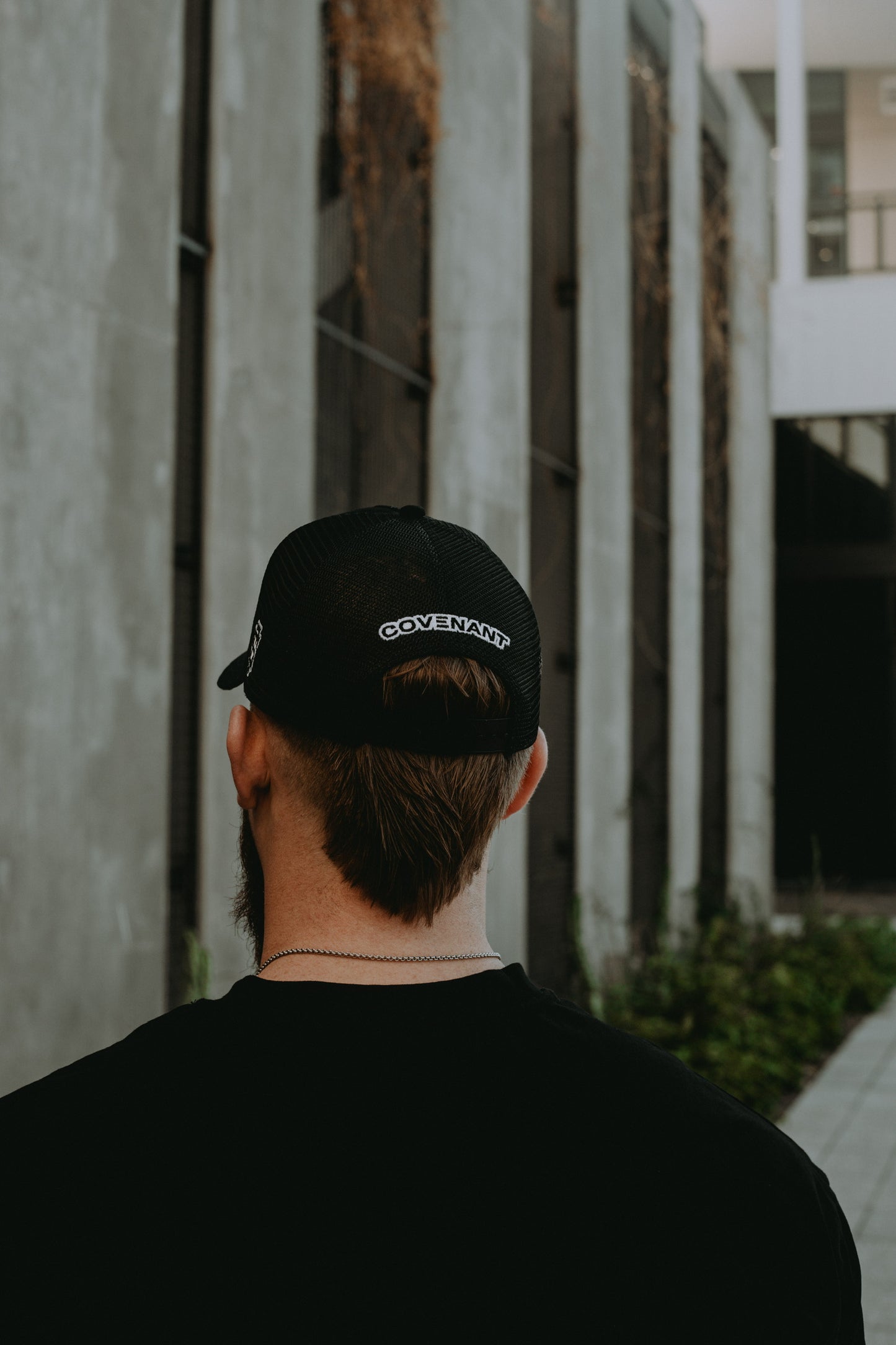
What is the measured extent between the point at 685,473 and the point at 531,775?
1085cm

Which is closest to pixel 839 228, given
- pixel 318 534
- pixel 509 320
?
pixel 509 320

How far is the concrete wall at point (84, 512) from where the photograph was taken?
4.17m

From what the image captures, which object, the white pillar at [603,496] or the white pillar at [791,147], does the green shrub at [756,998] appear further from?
the white pillar at [791,147]

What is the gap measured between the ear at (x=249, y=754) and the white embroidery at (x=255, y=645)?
0.14 ft

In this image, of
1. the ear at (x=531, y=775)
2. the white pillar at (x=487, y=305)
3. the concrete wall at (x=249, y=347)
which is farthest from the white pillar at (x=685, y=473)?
the ear at (x=531, y=775)

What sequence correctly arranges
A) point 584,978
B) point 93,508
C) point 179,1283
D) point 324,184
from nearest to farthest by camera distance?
1. point 179,1283
2. point 93,508
3. point 324,184
4. point 584,978

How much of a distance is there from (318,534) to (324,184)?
18.7ft

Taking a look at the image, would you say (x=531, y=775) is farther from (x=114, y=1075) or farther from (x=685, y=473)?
(x=685, y=473)

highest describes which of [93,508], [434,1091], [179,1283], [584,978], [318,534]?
[93,508]

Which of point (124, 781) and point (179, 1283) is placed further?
point (124, 781)

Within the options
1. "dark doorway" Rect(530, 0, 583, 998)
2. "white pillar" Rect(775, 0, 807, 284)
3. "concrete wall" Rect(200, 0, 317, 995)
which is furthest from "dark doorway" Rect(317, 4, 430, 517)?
"white pillar" Rect(775, 0, 807, 284)

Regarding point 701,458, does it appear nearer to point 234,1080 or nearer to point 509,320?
point 509,320

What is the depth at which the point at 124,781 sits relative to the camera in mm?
4598

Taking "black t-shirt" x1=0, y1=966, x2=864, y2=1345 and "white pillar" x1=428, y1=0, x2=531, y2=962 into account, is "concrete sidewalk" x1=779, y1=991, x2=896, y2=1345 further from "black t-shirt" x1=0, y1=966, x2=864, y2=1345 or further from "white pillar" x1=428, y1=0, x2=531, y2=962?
"black t-shirt" x1=0, y1=966, x2=864, y2=1345
